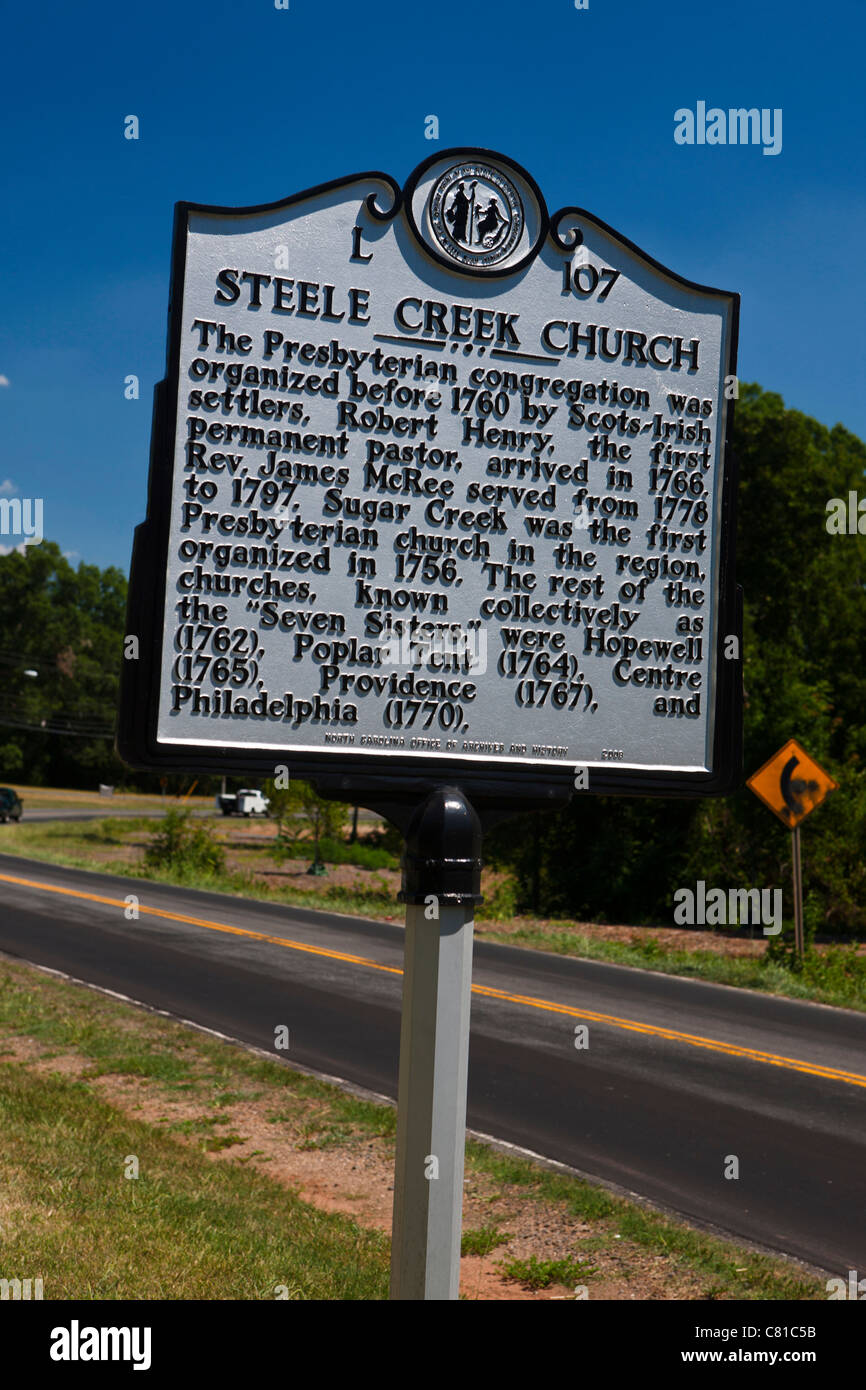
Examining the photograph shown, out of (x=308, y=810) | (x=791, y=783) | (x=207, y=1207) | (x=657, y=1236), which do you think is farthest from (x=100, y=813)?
(x=657, y=1236)

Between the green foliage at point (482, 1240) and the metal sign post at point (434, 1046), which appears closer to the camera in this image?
the metal sign post at point (434, 1046)

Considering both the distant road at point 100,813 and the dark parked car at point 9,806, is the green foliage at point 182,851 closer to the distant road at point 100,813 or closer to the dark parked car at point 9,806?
the dark parked car at point 9,806

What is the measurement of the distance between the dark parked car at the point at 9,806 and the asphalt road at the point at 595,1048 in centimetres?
3687

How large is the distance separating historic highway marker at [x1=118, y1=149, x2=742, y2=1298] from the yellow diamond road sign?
38.4 feet

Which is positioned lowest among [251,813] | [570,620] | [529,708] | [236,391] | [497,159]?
[251,813]

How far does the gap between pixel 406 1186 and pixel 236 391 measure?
8.16 ft

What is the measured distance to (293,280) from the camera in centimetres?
379

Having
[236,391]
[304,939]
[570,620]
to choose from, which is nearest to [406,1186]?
[570,620]

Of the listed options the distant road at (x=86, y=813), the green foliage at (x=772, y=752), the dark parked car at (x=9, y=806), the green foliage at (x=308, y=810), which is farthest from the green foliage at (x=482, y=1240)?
the distant road at (x=86, y=813)

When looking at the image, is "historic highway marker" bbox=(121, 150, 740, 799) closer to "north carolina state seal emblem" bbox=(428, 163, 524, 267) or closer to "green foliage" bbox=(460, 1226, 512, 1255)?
"north carolina state seal emblem" bbox=(428, 163, 524, 267)

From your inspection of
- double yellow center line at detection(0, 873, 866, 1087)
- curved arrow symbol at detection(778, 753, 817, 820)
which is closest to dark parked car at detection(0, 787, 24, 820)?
double yellow center line at detection(0, 873, 866, 1087)

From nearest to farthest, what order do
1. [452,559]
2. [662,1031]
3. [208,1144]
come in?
[452,559]
[208,1144]
[662,1031]

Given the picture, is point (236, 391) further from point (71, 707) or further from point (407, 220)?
point (71, 707)

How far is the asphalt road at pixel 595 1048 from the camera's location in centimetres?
755
